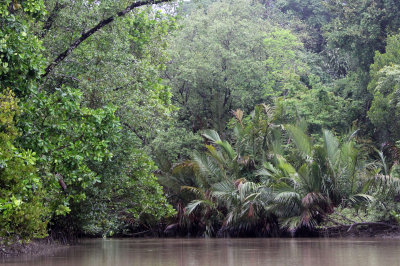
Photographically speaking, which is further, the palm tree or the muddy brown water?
the palm tree

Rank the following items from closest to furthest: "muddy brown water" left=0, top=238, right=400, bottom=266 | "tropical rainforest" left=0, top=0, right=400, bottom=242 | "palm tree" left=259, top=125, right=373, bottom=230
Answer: "muddy brown water" left=0, top=238, right=400, bottom=266
"tropical rainforest" left=0, top=0, right=400, bottom=242
"palm tree" left=259, top=125, right=373, bottom=230

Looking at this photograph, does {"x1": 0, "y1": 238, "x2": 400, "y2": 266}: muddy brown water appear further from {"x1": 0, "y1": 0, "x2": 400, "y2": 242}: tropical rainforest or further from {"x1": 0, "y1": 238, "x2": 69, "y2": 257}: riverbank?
{"x1": 0, "y1": 0, "x2": 400, "y2": 242}: tropical rainforest

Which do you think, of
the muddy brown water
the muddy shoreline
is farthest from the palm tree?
the muddy brown water

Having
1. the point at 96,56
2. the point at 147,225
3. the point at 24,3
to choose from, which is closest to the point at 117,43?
the point at 96,56

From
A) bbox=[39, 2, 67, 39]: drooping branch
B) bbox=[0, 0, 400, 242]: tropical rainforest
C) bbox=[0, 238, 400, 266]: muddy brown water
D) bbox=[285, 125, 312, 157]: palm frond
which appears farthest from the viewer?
bbox=[285, 125, 312, 157]: palm frond

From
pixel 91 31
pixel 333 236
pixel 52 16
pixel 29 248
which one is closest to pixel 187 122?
pixel 333 236

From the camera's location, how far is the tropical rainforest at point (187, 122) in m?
9.04

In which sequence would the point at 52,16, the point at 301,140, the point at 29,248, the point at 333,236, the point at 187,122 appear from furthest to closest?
1. the point at 187,122
2. the point at 301,140
3. the point at 333,236
4. the point at 52,16
5. the point at 29,248

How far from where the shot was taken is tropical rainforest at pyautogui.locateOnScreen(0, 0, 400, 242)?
29.7 feet

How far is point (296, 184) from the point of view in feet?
55.0

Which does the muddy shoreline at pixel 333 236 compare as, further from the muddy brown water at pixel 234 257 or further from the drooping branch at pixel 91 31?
the drooping branch at pixel 91 31

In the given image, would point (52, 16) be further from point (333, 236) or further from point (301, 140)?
point (333, 236)

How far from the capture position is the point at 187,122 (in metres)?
26.2

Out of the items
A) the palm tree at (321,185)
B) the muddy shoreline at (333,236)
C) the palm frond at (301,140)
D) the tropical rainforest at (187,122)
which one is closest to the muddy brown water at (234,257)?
the muddy shoreline at (333,236)
